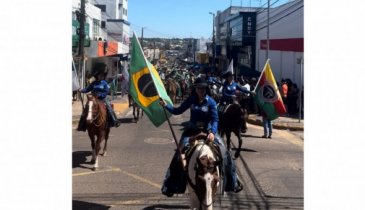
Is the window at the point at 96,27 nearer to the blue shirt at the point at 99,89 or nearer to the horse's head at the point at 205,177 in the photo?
the blue shirt at the point at 99,89

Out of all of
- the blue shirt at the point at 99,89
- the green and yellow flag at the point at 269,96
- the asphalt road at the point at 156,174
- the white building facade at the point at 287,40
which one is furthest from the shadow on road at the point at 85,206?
the white building facade at the point at 287,40

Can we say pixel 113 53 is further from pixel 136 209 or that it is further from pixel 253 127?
pixel 136 209

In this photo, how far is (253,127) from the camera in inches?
725

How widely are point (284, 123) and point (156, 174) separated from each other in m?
9.55

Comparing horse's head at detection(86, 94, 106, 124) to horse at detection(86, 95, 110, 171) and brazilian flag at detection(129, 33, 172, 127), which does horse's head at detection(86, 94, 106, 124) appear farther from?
brazilian flag at detection(129, 33, 172, 127)

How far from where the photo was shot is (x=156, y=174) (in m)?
10.2

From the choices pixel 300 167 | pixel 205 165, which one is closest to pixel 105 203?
pixel 205 165

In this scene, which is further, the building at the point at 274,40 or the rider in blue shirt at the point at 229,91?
the building at the point at 274,40

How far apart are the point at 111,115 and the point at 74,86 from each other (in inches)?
62.9

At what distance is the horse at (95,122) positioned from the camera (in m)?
10.6

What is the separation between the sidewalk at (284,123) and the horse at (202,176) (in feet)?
39.2

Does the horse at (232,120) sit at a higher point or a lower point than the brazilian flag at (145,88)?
lower

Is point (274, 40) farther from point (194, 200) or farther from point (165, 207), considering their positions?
point (194, 200)

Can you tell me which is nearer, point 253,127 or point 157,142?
point 157,142
